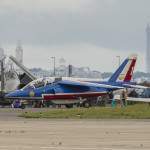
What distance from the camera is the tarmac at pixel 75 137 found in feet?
63.2

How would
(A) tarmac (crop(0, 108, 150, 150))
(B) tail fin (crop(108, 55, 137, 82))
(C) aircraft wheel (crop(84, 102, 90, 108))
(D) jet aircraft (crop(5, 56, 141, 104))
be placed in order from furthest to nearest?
(B) tail fin (crop(108, 55, 137, 82)) → (D) jet aircraft (crop(5, 56, 141, 104)) → (C) aircraft wheel (crop(84, 102, 90, 108)) → (A) tarmac (crop(0, 108, 150, 150))

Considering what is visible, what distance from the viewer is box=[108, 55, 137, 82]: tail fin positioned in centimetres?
7575

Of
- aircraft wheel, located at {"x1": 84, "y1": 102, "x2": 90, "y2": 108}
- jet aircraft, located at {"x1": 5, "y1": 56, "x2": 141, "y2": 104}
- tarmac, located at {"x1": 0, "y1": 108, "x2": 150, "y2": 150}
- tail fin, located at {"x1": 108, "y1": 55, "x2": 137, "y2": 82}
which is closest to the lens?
tarmac, located at {"x1": 0, "y1": 108, "x2": 150, "y2": 150}

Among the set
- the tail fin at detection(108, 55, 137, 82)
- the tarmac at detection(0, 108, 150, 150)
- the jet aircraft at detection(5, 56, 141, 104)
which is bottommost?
the tarmac at detection(0, 108, 150, 150)

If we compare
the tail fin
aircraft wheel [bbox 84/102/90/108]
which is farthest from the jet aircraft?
aircraft wheel [bbox 84/102/90/108]

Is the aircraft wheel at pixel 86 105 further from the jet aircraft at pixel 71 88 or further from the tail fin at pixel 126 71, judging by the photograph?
the tail fin at pixel 126 71

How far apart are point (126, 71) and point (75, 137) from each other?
180 ft

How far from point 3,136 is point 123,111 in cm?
1671

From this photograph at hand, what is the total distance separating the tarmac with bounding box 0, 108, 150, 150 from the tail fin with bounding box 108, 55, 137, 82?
46.8 m

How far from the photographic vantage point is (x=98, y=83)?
74.2 meters

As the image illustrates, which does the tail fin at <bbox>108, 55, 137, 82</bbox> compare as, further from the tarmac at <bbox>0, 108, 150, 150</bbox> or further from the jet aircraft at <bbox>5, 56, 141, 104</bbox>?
the tarmac at <bbox>0, 108, 150, 150</bbox>

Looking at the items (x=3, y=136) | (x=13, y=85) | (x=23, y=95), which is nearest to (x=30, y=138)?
(x=3, y=136)

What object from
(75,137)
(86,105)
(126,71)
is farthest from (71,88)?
(75,137)

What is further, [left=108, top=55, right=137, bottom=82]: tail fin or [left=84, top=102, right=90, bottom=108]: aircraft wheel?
[left=108, top=55, right=137, bottom=82]: tail fin
